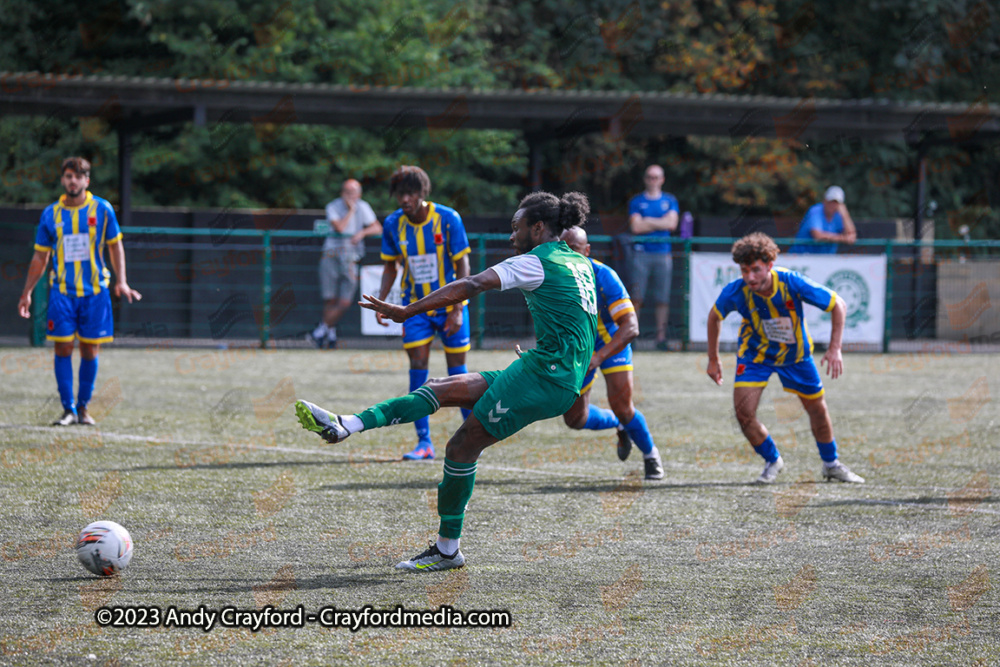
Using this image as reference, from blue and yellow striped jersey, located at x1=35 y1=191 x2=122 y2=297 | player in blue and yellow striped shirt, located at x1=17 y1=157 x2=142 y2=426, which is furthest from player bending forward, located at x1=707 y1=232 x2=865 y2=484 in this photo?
blue and yellow striped jersey, located at x1=35 y1=191 x2=122 y2=297

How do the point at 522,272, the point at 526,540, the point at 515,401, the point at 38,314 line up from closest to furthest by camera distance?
the point at 522,272
the point at 515,401
the point at 526,540
the point at 38,314

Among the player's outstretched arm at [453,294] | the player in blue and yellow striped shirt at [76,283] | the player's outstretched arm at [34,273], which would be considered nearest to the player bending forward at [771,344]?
the player's outstretched arm at [453,294]

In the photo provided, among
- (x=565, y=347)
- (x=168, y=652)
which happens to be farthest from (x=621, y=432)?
(x=168, y=652)

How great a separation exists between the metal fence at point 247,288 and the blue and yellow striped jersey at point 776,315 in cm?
1090

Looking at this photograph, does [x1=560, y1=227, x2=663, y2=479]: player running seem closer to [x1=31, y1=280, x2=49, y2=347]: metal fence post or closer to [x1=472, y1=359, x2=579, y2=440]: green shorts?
[x1=472, y1=359, x2=579, y2=440]: green shorts

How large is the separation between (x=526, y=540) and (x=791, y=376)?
287 cm

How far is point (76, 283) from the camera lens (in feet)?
32.8

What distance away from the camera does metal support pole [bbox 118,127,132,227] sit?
754 inches

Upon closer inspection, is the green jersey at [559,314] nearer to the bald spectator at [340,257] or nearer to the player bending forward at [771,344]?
the player bending forward at [771,344]

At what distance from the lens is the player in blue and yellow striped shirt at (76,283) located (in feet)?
32.7

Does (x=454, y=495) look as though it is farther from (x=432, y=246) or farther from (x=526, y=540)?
(x=432, y=246)

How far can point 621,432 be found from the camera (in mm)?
8148

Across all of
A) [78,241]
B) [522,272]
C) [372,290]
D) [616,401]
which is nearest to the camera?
[522,272]

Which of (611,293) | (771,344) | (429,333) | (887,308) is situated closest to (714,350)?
(771,344)
